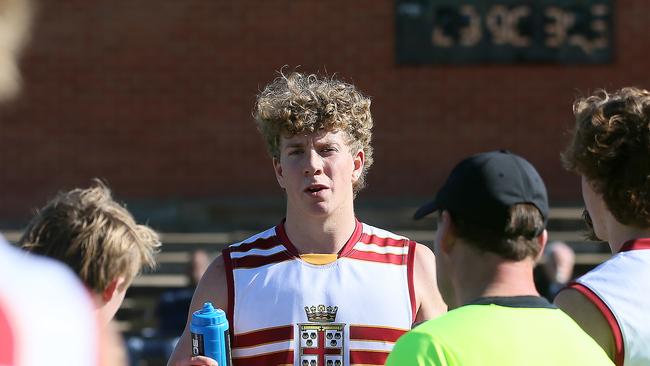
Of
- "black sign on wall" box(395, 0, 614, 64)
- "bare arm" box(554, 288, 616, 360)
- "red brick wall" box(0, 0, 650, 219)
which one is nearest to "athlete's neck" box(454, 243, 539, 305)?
"bare arm" box(554, 288, 616, 360)

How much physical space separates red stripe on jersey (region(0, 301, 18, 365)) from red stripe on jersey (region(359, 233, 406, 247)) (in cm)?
232

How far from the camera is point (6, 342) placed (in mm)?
1683

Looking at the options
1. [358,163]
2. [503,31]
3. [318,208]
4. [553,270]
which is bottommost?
[553,270]

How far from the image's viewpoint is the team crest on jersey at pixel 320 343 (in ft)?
12.0

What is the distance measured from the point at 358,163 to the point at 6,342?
98.1 inches

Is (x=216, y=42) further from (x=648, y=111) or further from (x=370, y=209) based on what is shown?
(x=648, y=111)

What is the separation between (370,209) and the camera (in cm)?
1259

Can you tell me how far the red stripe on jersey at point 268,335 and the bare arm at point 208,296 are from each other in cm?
13

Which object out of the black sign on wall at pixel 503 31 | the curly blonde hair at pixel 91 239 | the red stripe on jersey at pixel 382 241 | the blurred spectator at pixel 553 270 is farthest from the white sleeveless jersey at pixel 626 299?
the black sign on wall at pixel 503 31

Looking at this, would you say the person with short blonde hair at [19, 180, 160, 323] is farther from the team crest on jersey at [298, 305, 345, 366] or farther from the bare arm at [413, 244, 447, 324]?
A: the bare arm at [413, 244, 447, 324]

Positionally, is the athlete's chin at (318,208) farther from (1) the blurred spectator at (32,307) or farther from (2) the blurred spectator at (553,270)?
(2) the blurred spectator at (553,270)

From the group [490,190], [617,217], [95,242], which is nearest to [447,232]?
[490,190]

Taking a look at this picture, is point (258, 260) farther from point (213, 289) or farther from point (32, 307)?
point (32, 307)

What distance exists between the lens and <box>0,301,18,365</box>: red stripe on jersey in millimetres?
1673
